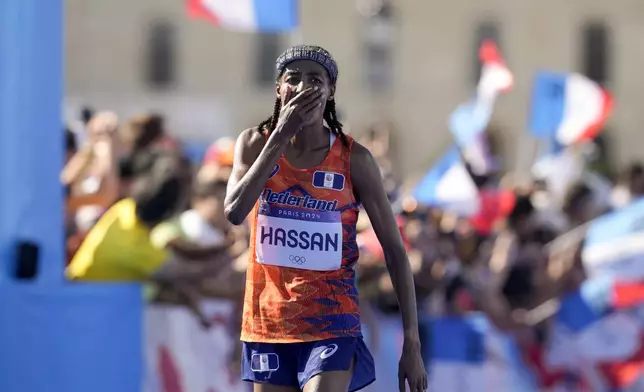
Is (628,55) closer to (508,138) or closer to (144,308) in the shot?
(508,138)

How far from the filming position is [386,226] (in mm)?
5293

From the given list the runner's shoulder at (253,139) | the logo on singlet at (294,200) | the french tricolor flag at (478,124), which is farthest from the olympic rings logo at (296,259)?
the french tricolor flag at (478,124)

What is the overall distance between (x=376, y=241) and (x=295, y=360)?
10.9 ft

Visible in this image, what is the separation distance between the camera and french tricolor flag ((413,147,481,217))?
10.0m

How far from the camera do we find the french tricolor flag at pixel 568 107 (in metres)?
12.0

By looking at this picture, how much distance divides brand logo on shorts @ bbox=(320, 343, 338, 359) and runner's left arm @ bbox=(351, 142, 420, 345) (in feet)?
0.86

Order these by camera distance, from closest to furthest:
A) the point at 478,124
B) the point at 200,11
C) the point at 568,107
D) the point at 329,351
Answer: the point at 329,351 → the point at 200,11 → the point at 478,124 → the point at 568,107

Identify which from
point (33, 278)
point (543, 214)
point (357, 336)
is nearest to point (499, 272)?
point (543, 214)

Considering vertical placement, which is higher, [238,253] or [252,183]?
[238,253]

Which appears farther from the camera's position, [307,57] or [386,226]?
[386,226]

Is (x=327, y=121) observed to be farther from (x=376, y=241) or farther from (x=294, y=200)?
(x=376, y=241)

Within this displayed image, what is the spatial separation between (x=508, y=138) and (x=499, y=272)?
115ft

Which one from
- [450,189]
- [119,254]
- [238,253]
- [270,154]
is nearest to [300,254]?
[270,154]

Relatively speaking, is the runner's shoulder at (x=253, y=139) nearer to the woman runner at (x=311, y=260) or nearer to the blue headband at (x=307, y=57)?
the woman runner at (x=311, y=260)
